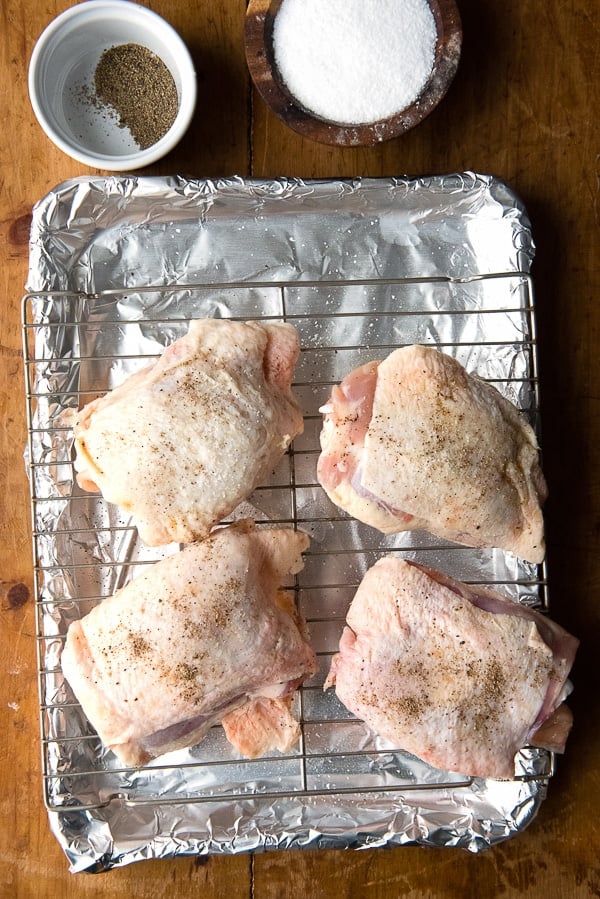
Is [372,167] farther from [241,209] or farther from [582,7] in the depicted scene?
[582,7]

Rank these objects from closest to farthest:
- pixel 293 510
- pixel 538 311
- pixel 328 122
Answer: pixel 328 122 → pixel 293 510 → pixel 538 311

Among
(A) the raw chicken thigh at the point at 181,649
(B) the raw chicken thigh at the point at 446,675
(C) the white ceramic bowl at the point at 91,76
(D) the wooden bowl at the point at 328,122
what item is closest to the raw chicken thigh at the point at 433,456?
(B) the raw chicken thigh at the point at 446,675

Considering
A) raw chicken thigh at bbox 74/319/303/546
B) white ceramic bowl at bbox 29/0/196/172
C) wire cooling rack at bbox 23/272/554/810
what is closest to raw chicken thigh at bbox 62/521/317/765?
raw chicken thigh at bbox 74/319/303/546

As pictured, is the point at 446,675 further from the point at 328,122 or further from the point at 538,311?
the point at 328,122

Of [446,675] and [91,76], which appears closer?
[446,675]

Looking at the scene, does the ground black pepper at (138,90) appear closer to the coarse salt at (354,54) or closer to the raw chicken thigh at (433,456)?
the coarse salt at (354,54)

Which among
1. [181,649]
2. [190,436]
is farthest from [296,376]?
[181,649]
